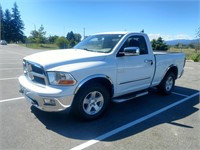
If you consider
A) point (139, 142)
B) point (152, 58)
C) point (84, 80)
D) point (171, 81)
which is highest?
point (152, 58)

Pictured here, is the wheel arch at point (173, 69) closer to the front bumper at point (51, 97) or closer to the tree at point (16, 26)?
the front bumper at point (51, 97)

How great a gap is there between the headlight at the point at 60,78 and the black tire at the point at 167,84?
3.67 m

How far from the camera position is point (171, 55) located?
260 inches

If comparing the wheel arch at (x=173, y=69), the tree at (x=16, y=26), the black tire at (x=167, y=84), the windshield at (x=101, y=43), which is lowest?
the black tire at (x=167, y=84)

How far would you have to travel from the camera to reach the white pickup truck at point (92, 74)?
382 centimetres

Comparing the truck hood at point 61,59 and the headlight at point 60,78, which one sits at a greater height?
the truck hood at point 61,59

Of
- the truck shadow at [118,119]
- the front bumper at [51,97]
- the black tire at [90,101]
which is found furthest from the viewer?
the black tire at [90,101]

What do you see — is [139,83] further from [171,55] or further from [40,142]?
[40,142]

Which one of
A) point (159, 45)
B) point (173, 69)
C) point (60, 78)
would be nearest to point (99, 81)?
point (60, 78)

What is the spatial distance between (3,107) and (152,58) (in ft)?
13.7

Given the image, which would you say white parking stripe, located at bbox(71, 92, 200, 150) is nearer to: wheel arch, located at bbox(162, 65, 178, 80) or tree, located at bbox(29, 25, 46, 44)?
wheel arch, located at bbox(162, 65, 178, 80)

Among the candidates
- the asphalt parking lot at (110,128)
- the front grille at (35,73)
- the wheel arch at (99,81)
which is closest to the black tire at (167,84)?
the asphalt parking lot at (110,128)

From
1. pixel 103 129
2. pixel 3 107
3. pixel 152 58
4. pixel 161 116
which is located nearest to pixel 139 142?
pixel 103 129

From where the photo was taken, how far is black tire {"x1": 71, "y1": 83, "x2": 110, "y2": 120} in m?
4.05
